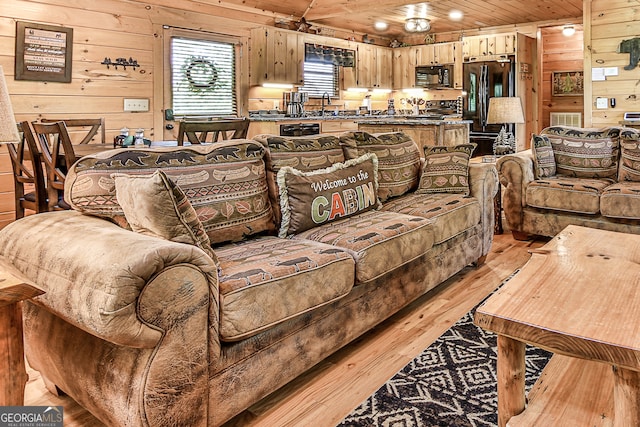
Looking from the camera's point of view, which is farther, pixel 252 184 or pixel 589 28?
pixel 589 28

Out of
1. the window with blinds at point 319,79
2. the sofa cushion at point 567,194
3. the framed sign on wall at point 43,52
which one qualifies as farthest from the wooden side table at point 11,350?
the window with blinds at point 319,79

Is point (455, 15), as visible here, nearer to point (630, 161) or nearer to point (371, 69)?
point (371, 69)

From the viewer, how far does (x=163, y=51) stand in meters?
5.97

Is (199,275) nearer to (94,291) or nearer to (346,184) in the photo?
(94,291)

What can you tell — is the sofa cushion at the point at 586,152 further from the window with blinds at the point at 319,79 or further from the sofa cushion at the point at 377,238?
the window with blinds at the point at 319,79

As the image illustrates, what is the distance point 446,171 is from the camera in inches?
139

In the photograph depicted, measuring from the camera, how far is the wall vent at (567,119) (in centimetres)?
955

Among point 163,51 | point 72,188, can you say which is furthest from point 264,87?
point 72,188

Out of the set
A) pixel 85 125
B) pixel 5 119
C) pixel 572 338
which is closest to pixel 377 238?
pixel 572 338

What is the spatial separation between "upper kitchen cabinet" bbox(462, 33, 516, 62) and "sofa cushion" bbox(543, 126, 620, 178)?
434 centimetres

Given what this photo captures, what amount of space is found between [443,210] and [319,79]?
5886mm

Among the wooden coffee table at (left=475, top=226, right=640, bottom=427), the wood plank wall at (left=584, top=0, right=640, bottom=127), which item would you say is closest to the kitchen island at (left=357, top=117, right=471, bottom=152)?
the wood plank wall at (left=584, top=0, right=640, bottom=127)

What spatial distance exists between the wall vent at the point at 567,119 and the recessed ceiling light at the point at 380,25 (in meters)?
3.74

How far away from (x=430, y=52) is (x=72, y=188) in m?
8.69
